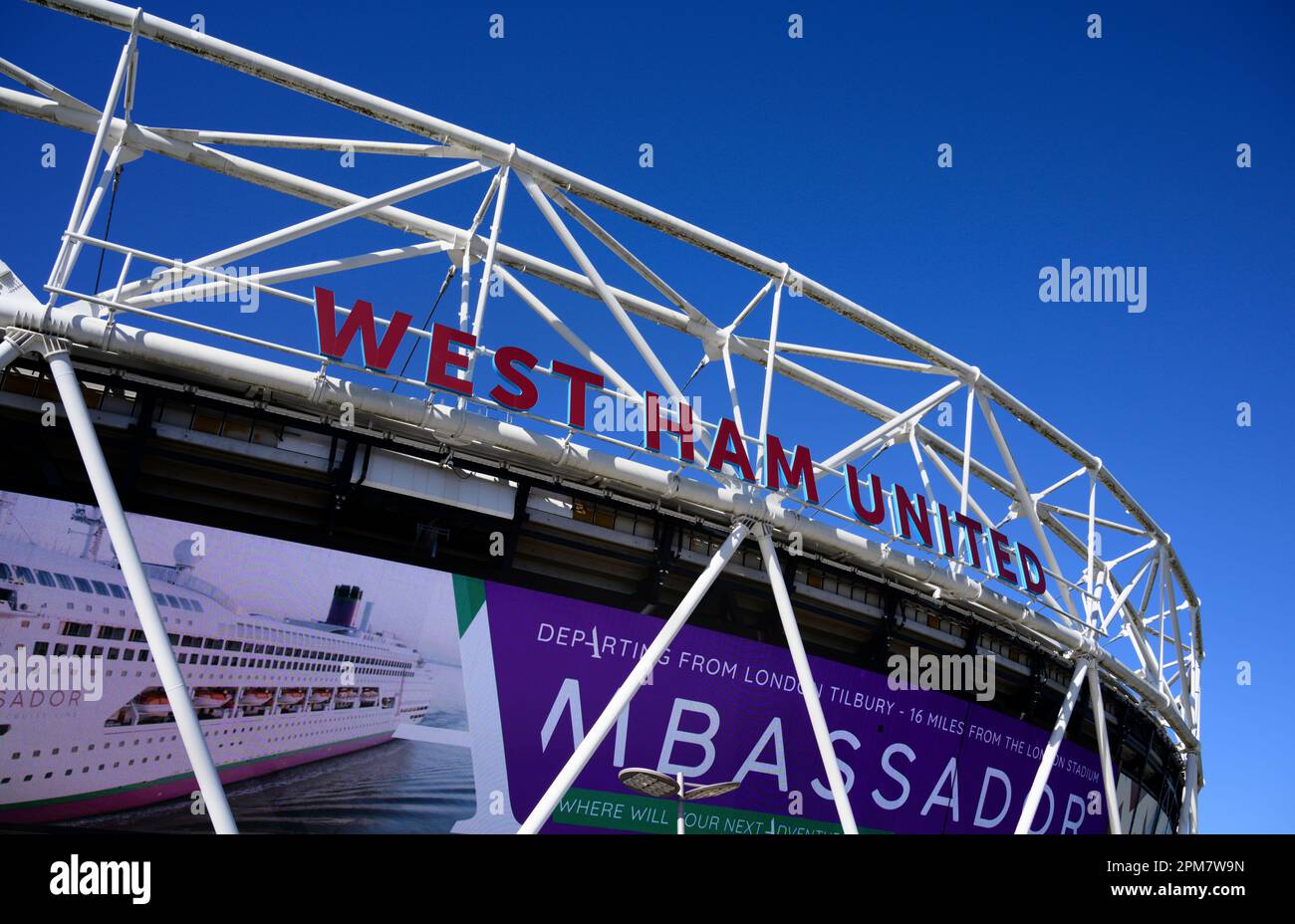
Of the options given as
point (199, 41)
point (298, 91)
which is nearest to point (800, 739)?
point (298, 91)

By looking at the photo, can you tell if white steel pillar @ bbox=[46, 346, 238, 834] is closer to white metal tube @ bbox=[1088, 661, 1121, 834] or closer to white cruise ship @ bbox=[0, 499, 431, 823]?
white cruise ship @ bbox=[0, 499, 431, 823]

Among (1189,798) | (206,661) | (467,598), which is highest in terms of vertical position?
(467,598)

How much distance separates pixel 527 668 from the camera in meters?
17.8

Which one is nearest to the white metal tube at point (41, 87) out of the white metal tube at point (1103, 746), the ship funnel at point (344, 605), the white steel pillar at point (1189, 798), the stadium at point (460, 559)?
the stadium at point (460, 559)

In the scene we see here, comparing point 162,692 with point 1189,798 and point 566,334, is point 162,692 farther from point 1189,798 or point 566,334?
point 1189,798

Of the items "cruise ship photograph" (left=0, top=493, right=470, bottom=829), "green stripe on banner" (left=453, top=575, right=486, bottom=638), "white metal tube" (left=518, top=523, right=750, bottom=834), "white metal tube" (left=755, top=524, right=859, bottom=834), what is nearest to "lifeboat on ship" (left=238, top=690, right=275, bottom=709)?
"cruise ship photograph" (left=0, top=493, right=470, bottom=829)

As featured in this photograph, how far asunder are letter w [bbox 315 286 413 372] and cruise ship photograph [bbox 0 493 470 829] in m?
3.65

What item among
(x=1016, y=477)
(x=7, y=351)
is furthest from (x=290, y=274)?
(x=1016, y=477)

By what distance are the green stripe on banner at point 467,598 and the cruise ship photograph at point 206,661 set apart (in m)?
0.24

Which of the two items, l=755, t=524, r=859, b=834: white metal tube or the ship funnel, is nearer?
the ship funnel

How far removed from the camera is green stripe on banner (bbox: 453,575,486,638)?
1739 centimetres

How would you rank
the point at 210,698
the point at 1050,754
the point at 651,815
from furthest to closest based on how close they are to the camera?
the point at 1050,754
the point at 651,815
the point at 210,698

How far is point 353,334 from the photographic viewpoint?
15.6 metres

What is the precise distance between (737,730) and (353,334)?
11.1m
